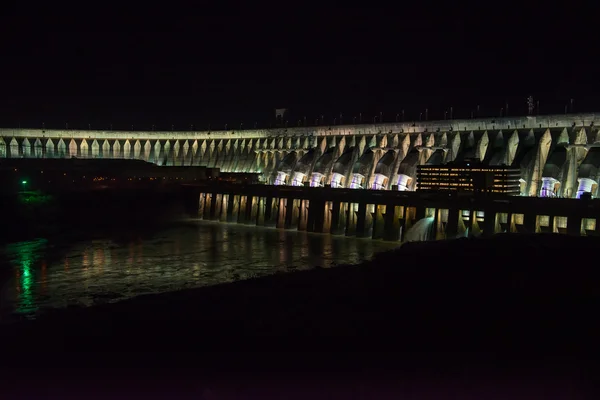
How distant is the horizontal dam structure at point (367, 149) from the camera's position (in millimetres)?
59719

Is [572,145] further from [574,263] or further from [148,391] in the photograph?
[148,391]

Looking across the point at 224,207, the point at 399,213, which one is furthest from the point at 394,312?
the point at 224,207

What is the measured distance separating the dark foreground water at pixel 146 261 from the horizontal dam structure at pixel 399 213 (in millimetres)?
2395

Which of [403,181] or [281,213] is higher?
[403,181]

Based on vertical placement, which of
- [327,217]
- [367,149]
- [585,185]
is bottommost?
[327,217]

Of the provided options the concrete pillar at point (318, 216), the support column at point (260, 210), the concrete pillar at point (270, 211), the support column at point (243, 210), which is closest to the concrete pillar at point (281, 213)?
the concrete pillar at point (270, 211)

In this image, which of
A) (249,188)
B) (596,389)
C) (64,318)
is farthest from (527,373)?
(249,188)

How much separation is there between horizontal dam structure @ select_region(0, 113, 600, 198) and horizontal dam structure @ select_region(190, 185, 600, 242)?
14.3m

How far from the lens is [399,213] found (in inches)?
2036

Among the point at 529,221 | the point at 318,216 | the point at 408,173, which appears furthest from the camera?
the point at 408,173

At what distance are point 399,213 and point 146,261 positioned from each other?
22.5 meters

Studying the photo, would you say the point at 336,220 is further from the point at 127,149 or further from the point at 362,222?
the point at 127,149

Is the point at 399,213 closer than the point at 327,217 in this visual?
Yes

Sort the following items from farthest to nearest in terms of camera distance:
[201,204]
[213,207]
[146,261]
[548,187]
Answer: [201,204] → [213,207] → [548,187] → [146,261]
